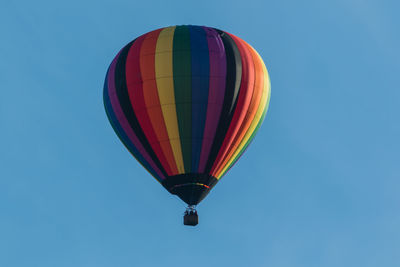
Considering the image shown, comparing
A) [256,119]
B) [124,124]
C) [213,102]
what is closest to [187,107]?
[213,102]

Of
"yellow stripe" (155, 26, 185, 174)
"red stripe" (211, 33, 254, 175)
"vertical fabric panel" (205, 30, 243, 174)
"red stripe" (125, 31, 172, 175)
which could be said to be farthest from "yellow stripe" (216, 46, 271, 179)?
"red stripe" (125, 31, 172, 175)

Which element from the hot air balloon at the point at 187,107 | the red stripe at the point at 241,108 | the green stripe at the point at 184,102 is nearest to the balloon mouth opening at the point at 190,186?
the hot air balloon at the point at 187,107

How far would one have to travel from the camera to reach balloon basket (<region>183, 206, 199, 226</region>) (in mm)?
48000

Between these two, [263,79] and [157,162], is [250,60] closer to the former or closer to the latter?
[263,79]

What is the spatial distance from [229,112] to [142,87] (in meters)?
3.66

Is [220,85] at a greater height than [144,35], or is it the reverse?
[144,35]

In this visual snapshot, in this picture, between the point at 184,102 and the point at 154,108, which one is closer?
the point at 184,102

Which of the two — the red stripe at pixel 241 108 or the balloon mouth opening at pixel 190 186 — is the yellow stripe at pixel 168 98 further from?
the red stripe at pixel 241 108

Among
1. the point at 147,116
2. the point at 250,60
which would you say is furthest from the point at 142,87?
the point at 250,60

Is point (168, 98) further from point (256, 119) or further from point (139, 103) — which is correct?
point (256, 119)

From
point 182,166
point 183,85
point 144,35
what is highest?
point 144,35

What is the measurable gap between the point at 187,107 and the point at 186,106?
7 centimetres

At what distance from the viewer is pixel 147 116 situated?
48.0 m

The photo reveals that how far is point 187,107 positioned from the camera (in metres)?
47.8
